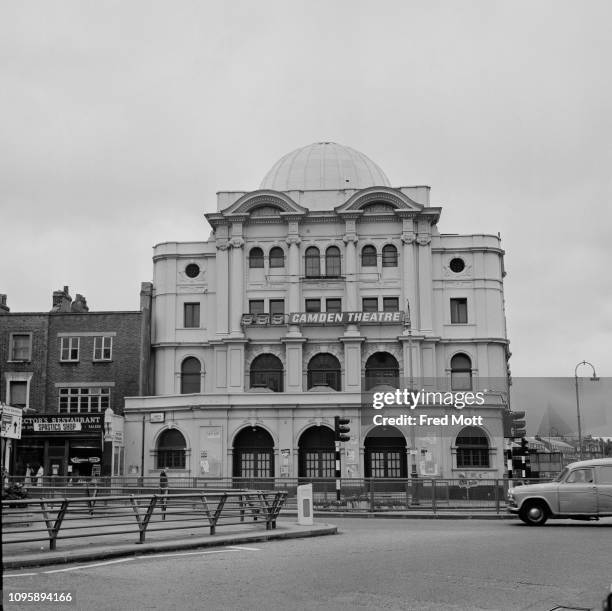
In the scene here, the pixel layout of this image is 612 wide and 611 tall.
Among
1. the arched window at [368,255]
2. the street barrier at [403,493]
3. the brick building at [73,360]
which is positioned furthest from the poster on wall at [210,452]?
the street barrier at [403,493]

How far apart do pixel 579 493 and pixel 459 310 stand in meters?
32.9

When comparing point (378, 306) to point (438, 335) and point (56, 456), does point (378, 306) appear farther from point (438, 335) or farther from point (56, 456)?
point (56, 456)

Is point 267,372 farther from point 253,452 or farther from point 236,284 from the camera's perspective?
point 236,284

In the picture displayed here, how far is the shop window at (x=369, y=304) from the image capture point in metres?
57.3

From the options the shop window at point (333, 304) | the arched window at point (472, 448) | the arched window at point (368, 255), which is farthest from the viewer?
the arched window at point (368, 255)

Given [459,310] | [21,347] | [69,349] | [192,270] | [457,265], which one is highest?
[192,270]

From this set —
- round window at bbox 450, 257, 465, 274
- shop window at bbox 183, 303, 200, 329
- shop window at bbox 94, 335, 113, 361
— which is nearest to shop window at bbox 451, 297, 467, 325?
round window at bbox 450, 257, 465, 274

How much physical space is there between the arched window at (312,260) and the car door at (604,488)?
112 ft

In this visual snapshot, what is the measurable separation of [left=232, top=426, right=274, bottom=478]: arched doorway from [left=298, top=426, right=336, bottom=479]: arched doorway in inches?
71.2

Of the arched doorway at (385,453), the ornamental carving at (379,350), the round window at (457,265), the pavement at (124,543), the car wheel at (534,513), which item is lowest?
the pavement at (124,543)

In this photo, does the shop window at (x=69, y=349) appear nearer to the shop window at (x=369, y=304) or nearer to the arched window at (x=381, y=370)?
the shop window at (x=369, y=304)

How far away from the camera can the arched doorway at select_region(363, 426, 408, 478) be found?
174 feet

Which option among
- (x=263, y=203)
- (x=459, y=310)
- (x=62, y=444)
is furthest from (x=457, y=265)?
(x=62, y=444)

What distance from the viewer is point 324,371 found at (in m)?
56.6
